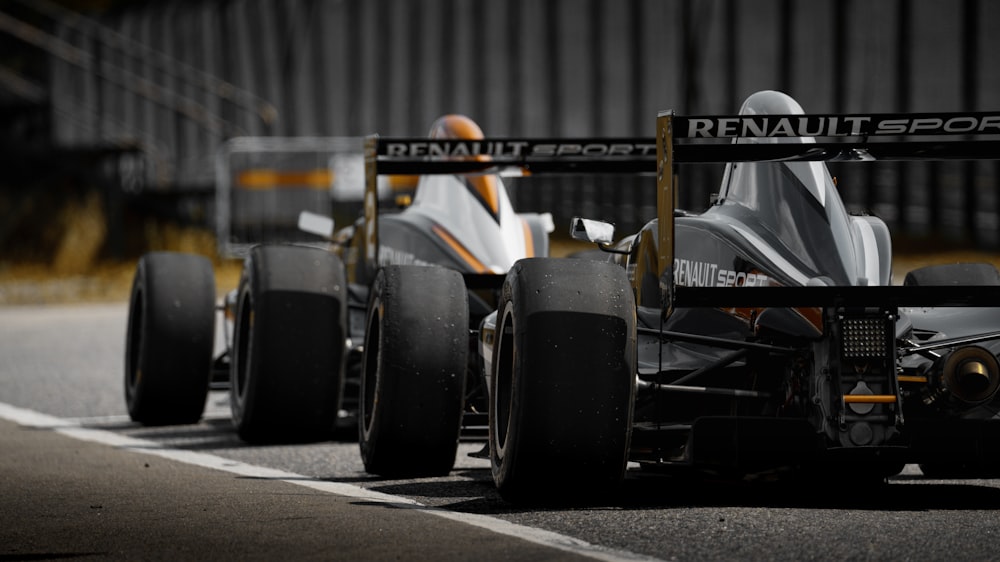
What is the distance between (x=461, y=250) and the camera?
11234 millimetres

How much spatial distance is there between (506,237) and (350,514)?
4.22m

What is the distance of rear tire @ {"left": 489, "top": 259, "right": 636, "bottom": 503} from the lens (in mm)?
7074

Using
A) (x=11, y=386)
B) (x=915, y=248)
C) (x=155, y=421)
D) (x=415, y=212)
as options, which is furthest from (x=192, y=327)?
(x=915, y=248)

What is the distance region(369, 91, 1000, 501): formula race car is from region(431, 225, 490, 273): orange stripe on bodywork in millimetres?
2522

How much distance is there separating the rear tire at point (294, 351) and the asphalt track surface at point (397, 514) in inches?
6.6

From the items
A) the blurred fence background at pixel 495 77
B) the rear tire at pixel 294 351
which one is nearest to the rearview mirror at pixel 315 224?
the rear tire at pixel 294 351

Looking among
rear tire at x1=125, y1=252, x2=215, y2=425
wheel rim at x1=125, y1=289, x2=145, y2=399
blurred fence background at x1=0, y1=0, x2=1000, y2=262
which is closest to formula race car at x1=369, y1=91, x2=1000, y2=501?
rear tire at x1=125, y1=252, x2=215, y2=425

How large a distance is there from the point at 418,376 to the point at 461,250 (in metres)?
3.02

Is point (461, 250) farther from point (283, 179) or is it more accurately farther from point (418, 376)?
point (283, 179)

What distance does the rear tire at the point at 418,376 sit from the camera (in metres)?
8.27

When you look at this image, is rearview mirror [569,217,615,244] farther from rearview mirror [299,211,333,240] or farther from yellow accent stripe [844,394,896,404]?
rearview mirror [299,211,333,240]

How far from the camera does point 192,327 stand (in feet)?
38.1

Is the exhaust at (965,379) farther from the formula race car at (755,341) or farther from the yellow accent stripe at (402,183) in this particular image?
the yellow accent stripe at (402,183)

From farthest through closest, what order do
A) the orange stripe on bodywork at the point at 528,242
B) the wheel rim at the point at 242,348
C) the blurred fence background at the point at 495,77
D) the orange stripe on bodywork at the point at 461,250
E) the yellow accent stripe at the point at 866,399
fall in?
1. the blurred fence background at the point at 495,77
2. the orange stripe on bodywork at the point at 528,242
3. the orange stripe on bodywork at the point at 461,250
4. the wheel rim at the point at 242,348
5. the yellow accent stripe at the point at 866,399
